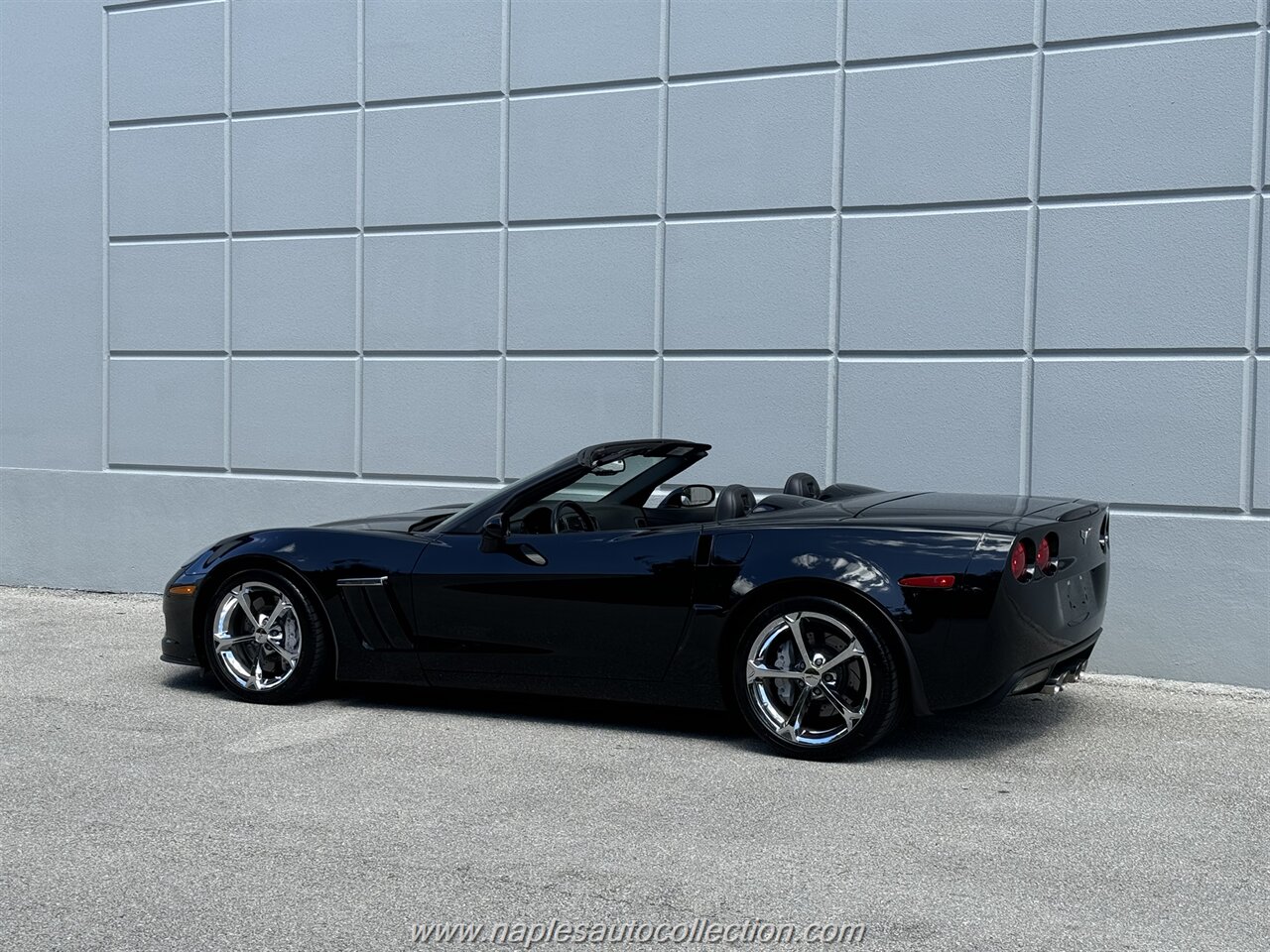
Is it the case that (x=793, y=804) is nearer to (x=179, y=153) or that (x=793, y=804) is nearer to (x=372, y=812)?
(x=372, y=812)

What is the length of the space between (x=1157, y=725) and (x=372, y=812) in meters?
3.50

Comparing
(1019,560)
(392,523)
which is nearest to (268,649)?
(392,523)

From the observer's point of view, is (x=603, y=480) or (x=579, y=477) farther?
(x=603, y=480)

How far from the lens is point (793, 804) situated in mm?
4949

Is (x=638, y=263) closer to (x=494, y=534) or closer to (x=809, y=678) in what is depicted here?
(x=494, y=534)

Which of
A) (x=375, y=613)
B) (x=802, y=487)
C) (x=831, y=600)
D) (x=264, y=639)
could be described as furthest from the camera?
(x=264, y=639)

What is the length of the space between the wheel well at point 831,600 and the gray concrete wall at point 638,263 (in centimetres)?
266

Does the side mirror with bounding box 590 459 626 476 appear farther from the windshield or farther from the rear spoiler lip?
the rear spoiler lip

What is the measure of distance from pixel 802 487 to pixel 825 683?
1.22 metres

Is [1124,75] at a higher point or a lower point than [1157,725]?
higher

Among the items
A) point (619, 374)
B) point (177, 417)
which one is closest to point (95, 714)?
point (619, 374)

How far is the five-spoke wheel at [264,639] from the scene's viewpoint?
650 cm

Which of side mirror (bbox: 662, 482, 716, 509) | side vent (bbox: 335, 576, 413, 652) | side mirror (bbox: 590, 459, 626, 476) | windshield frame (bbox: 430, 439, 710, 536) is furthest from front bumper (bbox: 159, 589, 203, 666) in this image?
side mirror (bbox: 662, 482, 716, 509)

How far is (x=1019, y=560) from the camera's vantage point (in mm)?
5363
